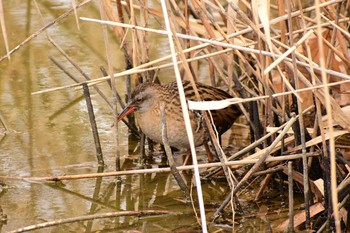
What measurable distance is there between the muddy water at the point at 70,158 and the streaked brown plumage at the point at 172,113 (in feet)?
0.91

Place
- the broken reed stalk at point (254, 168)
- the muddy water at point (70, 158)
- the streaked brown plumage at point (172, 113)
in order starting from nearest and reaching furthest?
the broken reed stalk at point (254, 168) → the muddy water at point (70, 158) → the streaked brown plumage at point (172, 113)

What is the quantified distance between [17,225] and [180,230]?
→ 2.91 ft

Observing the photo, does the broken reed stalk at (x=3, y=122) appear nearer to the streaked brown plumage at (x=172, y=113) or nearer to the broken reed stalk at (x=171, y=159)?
the streaked brown plumage at (x=172, y=113)

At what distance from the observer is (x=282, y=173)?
4.90 meters

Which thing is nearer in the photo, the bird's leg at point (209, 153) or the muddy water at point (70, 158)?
the muddy water at point (70, 158)

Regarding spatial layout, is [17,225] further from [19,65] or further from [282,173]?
[19,65]

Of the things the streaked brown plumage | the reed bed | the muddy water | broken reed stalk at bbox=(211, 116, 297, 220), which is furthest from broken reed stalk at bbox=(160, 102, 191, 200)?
the streaked brown plumage

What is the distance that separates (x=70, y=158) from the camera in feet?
18.2

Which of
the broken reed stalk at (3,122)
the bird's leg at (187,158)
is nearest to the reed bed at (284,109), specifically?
the bird's leg at (187,158)

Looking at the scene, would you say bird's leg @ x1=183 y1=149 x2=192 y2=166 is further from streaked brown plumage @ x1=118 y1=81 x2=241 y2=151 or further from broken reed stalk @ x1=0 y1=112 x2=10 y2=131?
broken reed stalk @ x1=0 y1=112 x2=10 y2=131

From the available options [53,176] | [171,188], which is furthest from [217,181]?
[53,176]

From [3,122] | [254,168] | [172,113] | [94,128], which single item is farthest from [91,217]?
[3,122]

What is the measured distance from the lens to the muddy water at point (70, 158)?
15.4 ft

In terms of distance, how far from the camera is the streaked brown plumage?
5281 millimetres
